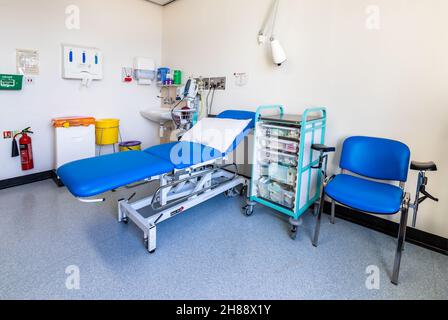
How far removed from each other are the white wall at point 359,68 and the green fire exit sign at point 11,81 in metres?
2.49

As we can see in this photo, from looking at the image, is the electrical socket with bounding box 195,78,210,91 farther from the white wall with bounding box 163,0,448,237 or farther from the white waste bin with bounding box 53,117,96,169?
the white waste bin with bounding box 53,117,96,169

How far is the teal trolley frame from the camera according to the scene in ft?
7.09

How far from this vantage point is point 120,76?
3.94 m

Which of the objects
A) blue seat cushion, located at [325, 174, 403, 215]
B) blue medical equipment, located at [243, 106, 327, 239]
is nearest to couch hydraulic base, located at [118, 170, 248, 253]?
blue medical equipment, located at [243, 106, 327, 239]

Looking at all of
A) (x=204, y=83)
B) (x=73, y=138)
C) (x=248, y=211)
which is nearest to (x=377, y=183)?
(x=248, y=211)

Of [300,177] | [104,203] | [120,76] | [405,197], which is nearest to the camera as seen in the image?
[405,197]

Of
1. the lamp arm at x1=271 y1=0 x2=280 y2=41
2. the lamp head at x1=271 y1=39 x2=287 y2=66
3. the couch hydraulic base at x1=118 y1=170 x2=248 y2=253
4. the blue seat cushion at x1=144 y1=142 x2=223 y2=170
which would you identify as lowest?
the couch hydraulic base at x1=118 y1=170 x2=248 y2=253

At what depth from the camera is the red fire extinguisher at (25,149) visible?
308 cm

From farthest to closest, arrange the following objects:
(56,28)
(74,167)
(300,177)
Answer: (56,28), (300,177), (74,167)

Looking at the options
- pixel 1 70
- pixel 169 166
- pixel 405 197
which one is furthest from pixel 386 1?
pixel 1 70

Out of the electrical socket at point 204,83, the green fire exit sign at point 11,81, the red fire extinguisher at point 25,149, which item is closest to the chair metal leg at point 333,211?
the electrical socket at point 204,83

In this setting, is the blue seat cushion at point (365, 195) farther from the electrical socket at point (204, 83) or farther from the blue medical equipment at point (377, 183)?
the electrical socket at point (204, 83)
